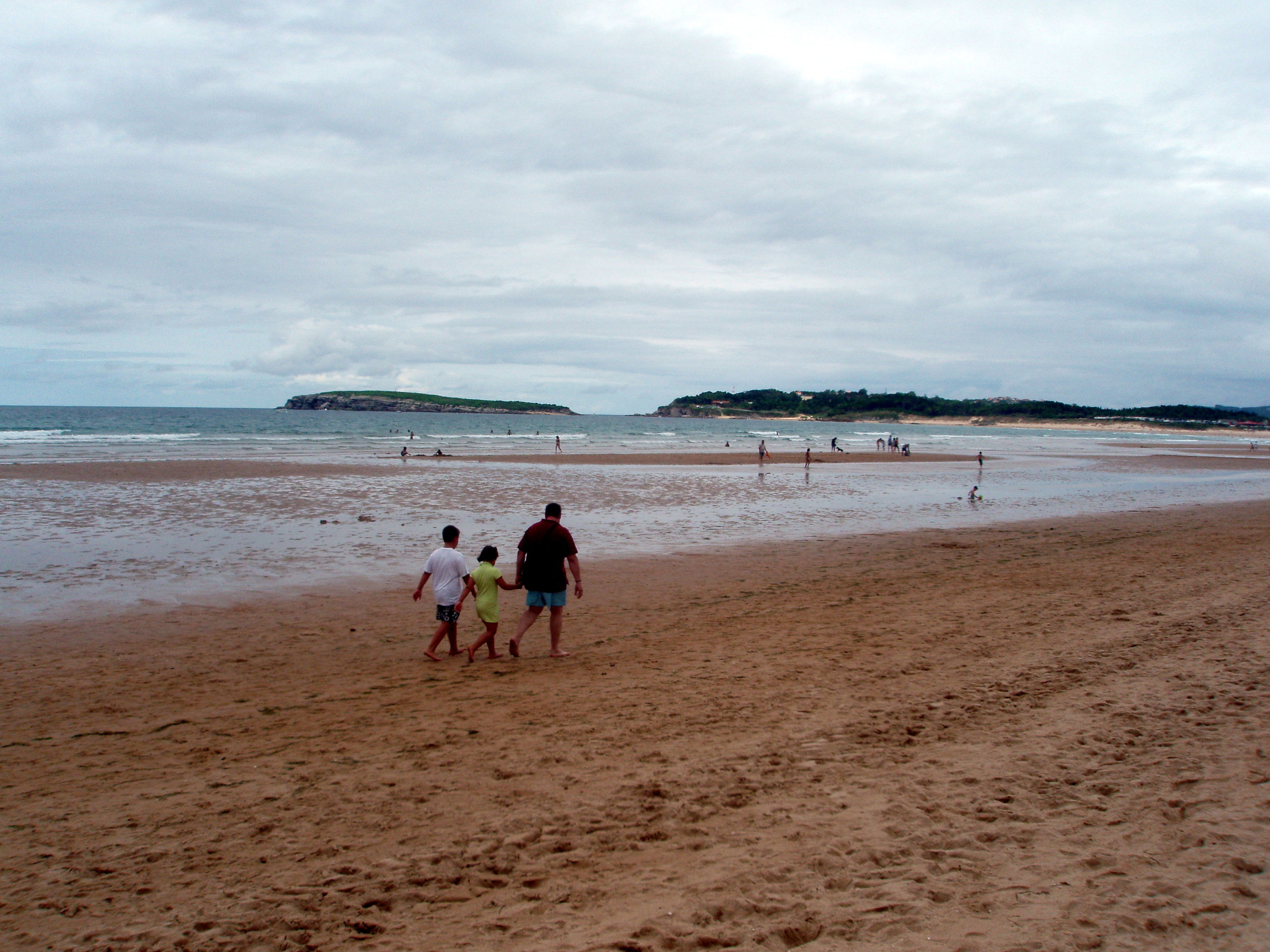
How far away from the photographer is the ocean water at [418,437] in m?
49.7

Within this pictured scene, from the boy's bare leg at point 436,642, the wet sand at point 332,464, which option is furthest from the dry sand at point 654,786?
the wet sand at point 332,464

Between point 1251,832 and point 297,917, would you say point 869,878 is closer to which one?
point 1251,832

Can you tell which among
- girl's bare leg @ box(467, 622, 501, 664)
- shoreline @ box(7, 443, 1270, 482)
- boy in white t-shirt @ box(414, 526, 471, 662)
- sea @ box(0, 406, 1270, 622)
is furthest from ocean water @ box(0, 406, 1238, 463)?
girl's bare leg @ box(467, 622, 501, 664)

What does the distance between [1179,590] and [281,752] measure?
11294 millimetres

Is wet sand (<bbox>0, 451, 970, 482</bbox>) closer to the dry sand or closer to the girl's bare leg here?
the dry sand

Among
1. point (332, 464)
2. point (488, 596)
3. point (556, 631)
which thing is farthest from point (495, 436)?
point (556, 631)

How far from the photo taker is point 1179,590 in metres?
10.8

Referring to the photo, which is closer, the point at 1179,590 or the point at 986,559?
the point at 1179,590

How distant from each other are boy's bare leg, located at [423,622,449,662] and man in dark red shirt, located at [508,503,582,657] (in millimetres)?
763

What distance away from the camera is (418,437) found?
7581cm

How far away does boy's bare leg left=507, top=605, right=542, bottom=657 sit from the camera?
8391mm

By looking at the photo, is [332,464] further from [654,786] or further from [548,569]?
[654,786]

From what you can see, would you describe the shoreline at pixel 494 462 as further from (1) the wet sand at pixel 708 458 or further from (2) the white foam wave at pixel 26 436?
(2) the white foam wave at pixel 26 436

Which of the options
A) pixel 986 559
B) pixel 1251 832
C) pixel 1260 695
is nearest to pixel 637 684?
pixel 1251 832
